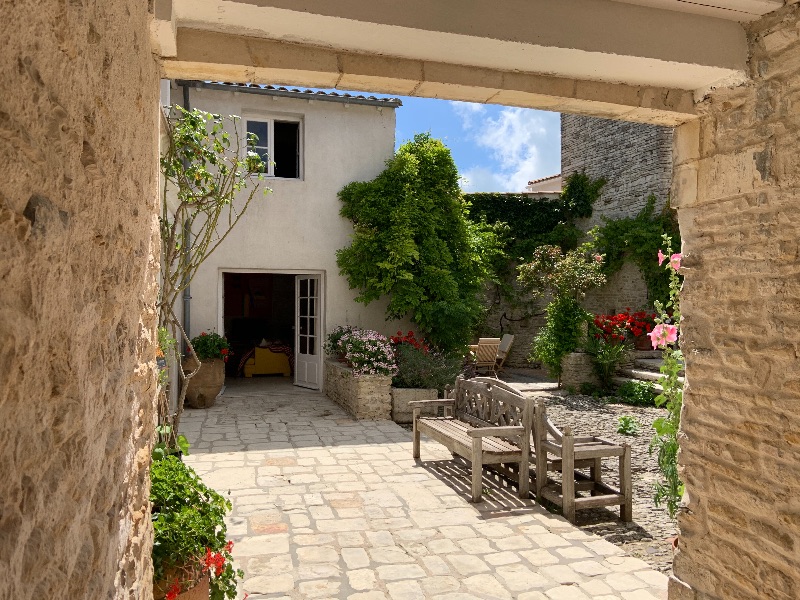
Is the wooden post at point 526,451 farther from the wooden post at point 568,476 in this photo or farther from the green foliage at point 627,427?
the green foliage at point 627,427

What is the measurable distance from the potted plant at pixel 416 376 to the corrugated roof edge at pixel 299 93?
13.3ft

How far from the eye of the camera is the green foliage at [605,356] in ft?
34.4

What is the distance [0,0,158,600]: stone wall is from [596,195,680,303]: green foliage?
1195 cm

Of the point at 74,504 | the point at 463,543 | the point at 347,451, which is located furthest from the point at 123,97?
the point at 347,451

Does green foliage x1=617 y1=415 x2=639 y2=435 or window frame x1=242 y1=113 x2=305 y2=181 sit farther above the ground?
window frame x1=242 y1=113 x2=305 y2=181

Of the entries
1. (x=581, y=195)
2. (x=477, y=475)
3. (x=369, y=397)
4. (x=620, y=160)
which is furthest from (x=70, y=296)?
(x=581, y=195)

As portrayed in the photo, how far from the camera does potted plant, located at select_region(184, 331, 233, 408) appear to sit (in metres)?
8.69

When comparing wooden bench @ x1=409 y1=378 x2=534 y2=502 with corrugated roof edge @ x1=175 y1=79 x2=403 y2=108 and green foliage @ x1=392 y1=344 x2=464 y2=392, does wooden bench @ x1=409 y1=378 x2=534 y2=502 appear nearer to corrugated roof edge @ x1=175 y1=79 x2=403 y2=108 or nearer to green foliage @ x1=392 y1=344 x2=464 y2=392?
green foliage @ x1=392 y1=344 x2=464 y2=392

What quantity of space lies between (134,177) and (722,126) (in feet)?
8.81

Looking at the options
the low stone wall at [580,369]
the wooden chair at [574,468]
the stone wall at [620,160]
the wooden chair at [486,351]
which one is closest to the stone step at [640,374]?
the low stone wall at [580,369]

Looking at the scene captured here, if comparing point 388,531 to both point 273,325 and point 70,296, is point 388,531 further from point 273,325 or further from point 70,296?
point 273,325

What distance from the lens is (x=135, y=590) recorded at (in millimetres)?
2025

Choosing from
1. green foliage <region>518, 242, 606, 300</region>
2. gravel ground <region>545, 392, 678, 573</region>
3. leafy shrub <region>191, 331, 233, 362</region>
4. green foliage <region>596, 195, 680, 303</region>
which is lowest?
gravel ground <region>545, 392, 678, 573</region>

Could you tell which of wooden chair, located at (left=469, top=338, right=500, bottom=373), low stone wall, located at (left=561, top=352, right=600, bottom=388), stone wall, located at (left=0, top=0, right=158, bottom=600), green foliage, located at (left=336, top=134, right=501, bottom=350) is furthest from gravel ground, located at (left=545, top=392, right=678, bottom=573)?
stone wall, located at (left=0, top=0, right=158, bottom=600)
